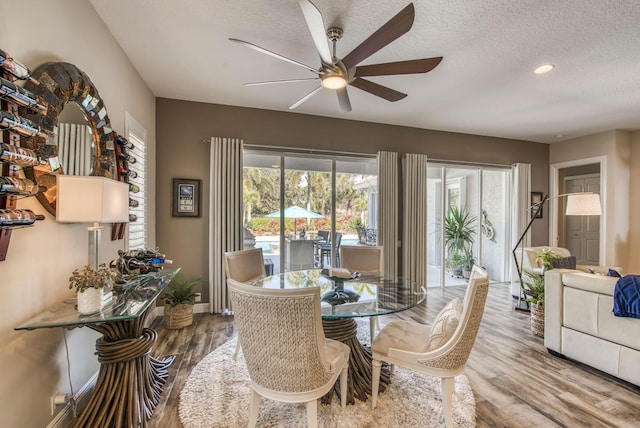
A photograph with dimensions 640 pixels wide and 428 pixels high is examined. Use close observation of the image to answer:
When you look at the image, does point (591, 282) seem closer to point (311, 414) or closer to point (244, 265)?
point (311, 414)

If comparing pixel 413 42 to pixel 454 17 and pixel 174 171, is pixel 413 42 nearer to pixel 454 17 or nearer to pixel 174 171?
pixel 454 17

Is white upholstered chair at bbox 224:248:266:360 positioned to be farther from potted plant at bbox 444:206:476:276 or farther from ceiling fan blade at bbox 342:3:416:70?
potted plant at bbox 444:206:476:276

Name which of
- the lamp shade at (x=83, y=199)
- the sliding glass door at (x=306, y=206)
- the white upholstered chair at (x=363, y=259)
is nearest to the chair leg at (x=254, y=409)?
the lamp shade at (x=83, y=199)

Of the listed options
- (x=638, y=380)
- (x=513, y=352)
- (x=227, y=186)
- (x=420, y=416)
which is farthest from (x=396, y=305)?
(x=227, y=186)

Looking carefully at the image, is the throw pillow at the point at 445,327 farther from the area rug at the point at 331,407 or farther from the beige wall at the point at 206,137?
the beige wall at the point at 206,137

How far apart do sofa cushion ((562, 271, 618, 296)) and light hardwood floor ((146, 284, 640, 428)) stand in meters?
0.74

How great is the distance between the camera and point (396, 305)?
2062 mm

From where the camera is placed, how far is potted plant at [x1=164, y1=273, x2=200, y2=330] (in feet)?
11.2

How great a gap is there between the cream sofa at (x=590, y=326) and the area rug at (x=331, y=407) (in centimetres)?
117

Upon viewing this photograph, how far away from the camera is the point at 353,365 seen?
88.6 inches

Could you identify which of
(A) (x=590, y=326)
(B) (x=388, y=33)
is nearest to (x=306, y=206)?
(B) (x=388, y=33)

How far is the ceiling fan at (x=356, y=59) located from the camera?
1674 millimetres

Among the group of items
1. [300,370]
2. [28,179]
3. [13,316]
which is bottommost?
[300,370]

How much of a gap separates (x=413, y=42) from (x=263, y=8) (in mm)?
1285
